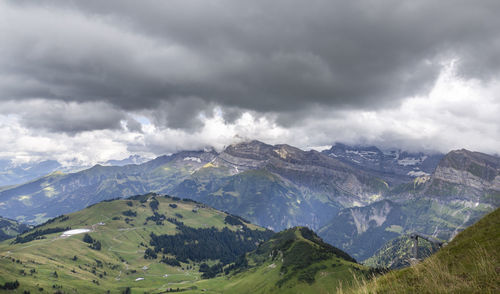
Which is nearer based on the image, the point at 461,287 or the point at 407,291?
the point at 461,287

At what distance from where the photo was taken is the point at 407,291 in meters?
12.0

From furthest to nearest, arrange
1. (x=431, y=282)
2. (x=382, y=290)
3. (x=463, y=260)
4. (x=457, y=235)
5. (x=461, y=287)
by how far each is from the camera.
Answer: (x=457, y=235)
(x=463, y=260)
(x=382, y=290)
(x=431, y=282)
(x=461, y=287)

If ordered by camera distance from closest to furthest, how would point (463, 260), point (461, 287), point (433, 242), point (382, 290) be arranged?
point (461, 287) < point (382, 290) < point (463, 260) < point (433, 242)

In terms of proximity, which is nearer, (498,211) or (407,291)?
(407,291)

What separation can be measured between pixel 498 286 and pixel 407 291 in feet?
9.73

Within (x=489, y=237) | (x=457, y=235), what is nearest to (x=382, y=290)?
(x=489, y=237)

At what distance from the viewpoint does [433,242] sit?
3009cm

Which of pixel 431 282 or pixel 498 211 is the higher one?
pixel 431 282

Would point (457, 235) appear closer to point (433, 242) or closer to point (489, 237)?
point (489, 237)

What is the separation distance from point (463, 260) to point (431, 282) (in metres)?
14.7

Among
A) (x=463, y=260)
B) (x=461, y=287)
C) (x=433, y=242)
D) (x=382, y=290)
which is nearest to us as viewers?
(x=461, y=287)

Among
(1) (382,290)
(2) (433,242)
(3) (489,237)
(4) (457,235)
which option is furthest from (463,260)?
(4) (457,235)

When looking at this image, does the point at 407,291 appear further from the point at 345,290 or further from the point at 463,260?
the point at 463,260

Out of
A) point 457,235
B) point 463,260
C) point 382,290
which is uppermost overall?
point 382,290
